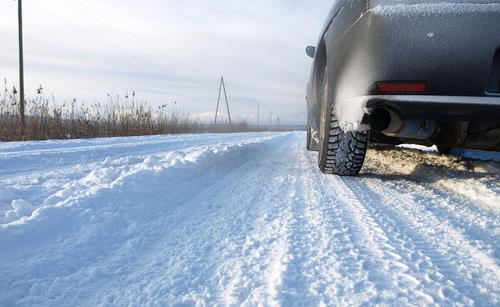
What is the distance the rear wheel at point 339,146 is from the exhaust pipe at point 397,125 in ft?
0.42

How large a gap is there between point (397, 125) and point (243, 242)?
152 centimetres

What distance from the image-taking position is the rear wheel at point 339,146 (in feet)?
8.58

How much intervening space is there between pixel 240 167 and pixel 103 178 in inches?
62.5

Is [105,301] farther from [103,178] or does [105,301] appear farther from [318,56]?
[318,56]

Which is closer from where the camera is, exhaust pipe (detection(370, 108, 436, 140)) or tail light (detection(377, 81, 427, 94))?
tail light (detection(377, 81, 427, 94))

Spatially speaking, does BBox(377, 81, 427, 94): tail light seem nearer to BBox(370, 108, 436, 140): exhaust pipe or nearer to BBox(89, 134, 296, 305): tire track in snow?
BBox(370, 108, 436, 140): exhaust pipe

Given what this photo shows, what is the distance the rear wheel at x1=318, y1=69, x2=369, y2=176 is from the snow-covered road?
0.30 m

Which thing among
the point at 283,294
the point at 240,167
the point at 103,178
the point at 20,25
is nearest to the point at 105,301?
the point at 283,294

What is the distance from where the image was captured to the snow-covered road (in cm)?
103

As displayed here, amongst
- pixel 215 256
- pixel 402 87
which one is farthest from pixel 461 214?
pixel 215 256

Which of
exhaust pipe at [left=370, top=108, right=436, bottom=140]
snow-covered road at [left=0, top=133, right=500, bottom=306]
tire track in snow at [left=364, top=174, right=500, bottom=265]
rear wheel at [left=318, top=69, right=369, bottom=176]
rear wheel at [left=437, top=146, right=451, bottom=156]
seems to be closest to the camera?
snow-covered road at [left=0, top=133, right=500, bottom=306]

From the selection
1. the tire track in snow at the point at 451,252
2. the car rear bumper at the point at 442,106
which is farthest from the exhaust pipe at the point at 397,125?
the tire track in snow at the point at 451,252

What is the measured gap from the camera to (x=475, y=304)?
37.5 inches

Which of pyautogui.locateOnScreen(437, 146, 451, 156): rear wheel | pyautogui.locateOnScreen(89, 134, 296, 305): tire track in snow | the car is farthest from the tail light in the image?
pyautogui.locateOnScreen(437, 146, 451, 156): rear wheel
